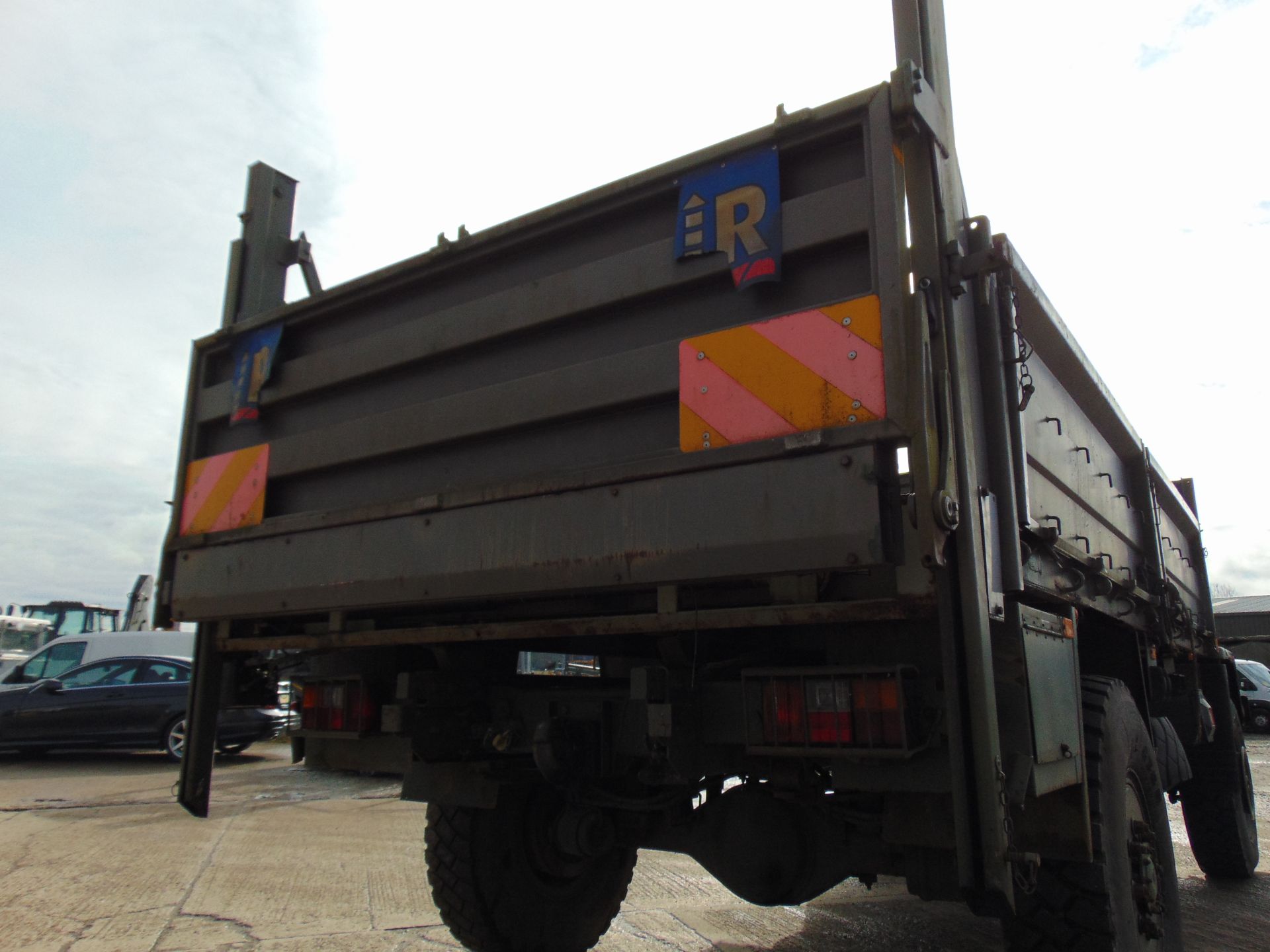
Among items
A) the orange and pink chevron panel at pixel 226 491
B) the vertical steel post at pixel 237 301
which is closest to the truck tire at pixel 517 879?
the vertical steel post at pixel 237 301

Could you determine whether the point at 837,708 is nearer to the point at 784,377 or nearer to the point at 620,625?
the point at 620,625

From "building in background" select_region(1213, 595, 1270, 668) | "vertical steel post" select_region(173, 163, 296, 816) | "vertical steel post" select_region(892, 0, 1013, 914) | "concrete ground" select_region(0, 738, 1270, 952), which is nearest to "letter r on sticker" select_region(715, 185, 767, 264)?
"vertical steel post" select_region(892, 0, 1013, 914)

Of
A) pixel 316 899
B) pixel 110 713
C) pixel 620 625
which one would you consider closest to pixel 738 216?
pixel 620 625

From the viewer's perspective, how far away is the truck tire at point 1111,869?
2529 millimetres

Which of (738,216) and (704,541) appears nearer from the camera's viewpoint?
(704,541)

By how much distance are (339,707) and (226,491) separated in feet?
3.02

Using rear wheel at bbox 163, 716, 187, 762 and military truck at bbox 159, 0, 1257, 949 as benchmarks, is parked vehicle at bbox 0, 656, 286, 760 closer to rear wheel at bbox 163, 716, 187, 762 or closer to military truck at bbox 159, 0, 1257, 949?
rear wheel at bbox 163, 716, 187, 762

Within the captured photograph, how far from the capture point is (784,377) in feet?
7.02

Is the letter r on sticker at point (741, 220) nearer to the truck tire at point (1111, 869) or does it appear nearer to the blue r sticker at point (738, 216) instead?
the blue r sticker at point (738, 216)

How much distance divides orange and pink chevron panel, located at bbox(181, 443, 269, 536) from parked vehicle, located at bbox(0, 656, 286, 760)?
8.17 m

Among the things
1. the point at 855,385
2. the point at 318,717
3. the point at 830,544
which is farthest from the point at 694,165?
the point at 318,717

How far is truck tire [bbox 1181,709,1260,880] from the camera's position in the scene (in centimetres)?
559

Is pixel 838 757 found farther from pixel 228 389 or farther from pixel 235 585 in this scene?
pixel 228 389

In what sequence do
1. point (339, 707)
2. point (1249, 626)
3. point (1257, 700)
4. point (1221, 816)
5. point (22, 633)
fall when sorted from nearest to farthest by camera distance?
point (339, 707)
point (1221, 816)
point (1257, 700)
point (22, 633)
point (1249, 626)
